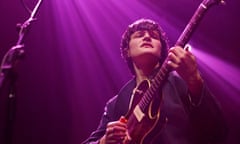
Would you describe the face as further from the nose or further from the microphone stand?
the microphone stand

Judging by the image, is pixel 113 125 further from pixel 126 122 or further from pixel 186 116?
pixel 186 116

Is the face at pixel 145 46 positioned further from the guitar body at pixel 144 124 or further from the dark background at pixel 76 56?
the dark background at pixel 76 56

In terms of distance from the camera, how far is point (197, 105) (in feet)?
5.99

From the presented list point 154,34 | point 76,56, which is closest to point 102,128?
point 154,34

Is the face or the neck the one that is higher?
the face

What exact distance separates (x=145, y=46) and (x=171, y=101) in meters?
0.41

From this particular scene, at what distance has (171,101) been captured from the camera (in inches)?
83.7

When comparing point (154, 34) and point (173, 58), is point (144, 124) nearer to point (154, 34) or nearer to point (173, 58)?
point (173, 58)

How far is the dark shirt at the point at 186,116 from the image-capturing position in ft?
6.04

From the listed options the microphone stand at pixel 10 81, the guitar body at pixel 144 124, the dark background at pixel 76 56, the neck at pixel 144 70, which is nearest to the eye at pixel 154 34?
the neck at pixel 144 70

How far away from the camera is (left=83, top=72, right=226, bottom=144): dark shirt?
184 centimetres

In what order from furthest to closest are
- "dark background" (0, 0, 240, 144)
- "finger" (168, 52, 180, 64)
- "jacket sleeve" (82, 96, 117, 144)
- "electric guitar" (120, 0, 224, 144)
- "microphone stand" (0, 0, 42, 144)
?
"dark background" (0, 0, 240, 144) < "jacket sleeve" (82, 96, 117, 144) < "electric guitar" (120, 0, 224, 144) < "finger" (168, 52, 180, 64) < "microphone stand" (0, 0, 42, 144)

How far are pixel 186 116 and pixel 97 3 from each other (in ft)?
5.50

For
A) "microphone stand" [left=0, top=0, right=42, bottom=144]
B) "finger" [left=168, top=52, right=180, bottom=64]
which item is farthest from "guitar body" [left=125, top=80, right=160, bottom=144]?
"microphone stand" [left=0, top=0, right=42, bottom=144]
